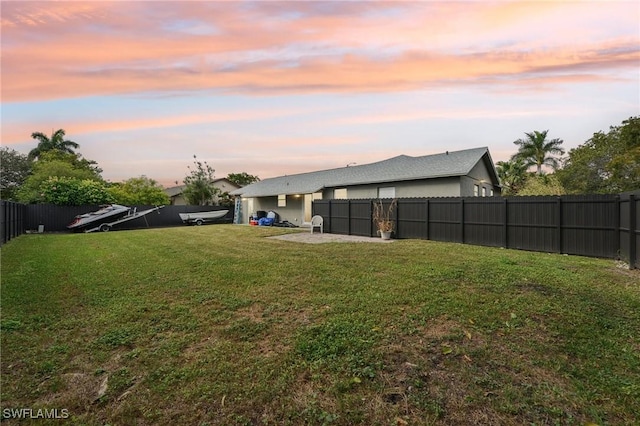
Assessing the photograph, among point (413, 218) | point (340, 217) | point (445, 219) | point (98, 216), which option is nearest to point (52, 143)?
point (98, 216)

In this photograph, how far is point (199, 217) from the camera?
25.6m

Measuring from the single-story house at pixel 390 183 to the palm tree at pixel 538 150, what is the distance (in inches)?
555

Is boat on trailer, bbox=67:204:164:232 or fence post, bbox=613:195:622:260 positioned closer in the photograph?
fence post, bbox=613:195:622:260

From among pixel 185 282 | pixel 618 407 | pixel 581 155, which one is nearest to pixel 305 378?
pixel 618 407

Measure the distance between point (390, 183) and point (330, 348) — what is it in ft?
49.2

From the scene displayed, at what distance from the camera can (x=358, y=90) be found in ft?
36.8

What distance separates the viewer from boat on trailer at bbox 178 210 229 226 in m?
25.1

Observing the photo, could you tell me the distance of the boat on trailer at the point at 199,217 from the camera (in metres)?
25.1

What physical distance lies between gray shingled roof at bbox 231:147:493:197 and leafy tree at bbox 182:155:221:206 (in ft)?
20.1

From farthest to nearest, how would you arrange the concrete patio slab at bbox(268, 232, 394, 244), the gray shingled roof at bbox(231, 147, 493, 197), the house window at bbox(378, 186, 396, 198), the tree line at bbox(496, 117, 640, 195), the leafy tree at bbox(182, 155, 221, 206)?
the leafy tree at bbox(182, 155, 221, 206) < the tree line at bbox(496, 117, 640, 195) < the house window at bbox(378, 186, 396, 198) < the gray shingled roof at bbox(231, 147, 493, 197) < the concrete patio slab at bbox(268, 232, 394, 244)

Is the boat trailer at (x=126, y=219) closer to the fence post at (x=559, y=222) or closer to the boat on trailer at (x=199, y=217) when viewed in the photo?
the boat on trailer at (x=199, y=217)

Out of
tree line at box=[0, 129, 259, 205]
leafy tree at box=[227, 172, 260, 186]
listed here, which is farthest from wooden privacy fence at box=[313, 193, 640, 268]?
leafy tree at box=[227, 172, 260, 186]

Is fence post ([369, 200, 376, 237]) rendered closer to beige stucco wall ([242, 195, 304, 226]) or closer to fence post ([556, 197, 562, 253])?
fence post ([556, 197, 562, 253])

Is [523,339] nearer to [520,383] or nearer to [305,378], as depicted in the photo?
[520,383]
